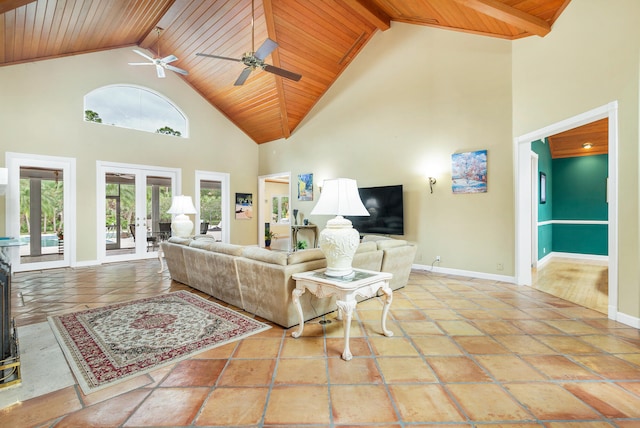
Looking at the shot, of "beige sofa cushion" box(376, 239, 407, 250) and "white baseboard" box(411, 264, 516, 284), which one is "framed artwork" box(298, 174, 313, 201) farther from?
"beige sofa cushion" box(376, 239, 407, 250)

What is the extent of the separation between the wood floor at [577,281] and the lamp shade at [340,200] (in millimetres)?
3115

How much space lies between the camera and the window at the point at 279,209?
466 inches

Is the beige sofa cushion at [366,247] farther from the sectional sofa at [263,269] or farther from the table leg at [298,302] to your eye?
the table leg at [298,302]

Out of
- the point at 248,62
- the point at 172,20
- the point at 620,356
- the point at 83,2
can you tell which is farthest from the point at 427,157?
the point at 83,2

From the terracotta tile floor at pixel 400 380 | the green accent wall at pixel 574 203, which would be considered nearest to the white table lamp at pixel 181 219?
the terracotta tile floor at pixel 400 380

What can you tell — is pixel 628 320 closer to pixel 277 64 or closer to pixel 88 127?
pixel 277 64

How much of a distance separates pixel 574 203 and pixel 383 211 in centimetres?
477

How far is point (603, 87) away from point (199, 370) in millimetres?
4714

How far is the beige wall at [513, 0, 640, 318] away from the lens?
2.86m

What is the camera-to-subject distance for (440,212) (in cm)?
538

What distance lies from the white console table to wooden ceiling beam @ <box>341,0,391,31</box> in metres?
4.86

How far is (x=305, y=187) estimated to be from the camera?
25.6 ft

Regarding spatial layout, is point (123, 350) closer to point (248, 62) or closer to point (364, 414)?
point (364, 414)

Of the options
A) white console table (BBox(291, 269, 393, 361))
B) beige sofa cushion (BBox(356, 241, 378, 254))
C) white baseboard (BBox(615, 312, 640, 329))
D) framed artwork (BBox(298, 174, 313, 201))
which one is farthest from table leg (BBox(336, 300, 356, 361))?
framed artwork (BBox(298, 174, 313, 201))
